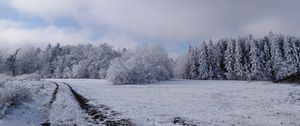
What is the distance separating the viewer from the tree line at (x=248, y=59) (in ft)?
254

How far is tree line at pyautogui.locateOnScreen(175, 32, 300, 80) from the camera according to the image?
7756 centimetres

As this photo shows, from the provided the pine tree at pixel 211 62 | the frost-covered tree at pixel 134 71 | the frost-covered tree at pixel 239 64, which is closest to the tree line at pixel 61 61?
the frost-covered tree at pixel 134 71

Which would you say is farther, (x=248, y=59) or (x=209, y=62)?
(x=209, y=62)

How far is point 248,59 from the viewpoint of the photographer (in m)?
83.2

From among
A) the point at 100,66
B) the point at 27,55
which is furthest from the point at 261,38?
the point at 27,55

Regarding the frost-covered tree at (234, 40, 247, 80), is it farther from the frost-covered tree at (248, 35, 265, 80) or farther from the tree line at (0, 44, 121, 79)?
the tree line at (0, 44, 121, 79)

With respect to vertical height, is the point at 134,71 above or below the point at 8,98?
above

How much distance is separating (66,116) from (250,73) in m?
70.3

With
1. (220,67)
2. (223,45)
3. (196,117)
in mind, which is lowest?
(196,117)

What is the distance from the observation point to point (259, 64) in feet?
258

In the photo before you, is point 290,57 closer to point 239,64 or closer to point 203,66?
point 239,64

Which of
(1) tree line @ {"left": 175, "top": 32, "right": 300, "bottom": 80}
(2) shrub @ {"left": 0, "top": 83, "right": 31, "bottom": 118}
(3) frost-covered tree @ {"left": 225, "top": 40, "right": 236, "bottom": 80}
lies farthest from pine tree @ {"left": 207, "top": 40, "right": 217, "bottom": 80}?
(2) shrub @ {"left": 0, "top": 83, "right": 31, "bottom": 118}

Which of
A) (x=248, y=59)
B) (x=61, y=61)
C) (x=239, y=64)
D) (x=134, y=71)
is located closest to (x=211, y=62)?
(x=239, y=64)

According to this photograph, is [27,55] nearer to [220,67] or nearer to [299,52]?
[220,67]
